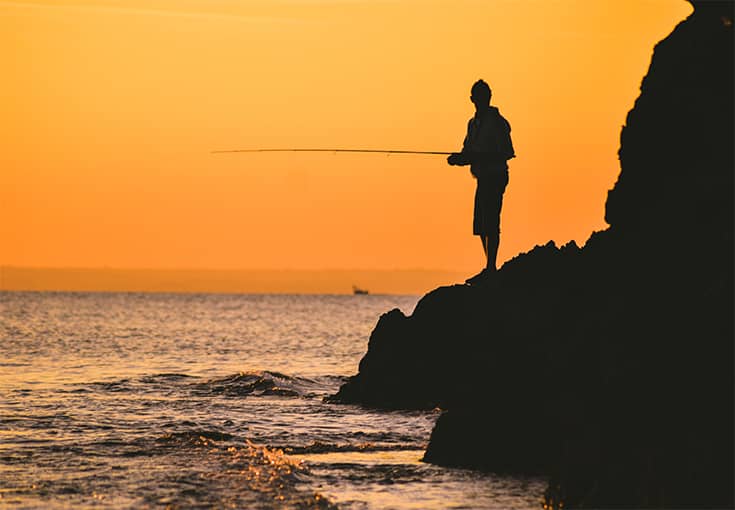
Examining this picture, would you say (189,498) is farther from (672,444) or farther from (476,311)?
(476,311)

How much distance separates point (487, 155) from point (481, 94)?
731mm

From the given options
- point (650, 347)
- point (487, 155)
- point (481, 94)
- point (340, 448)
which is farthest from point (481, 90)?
point (650, 347)

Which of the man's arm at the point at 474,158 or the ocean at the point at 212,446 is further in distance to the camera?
the man's arm at the point at 474,158

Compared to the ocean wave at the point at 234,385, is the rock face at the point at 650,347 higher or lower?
higher

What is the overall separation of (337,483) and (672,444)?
4093 millimetres

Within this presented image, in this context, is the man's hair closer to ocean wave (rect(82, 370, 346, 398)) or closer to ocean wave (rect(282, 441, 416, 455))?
ocean wave (rect(282, 441, 416, 455))

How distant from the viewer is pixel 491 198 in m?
15.0

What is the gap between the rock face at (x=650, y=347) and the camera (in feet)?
29.3

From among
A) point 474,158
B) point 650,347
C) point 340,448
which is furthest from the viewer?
point 474,158

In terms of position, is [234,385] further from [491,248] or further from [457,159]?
[457,159]

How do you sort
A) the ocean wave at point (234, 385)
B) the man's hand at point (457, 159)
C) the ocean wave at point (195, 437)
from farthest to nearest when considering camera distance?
1. the ocean wave at point (234, 385)
2. the ocean wave at point (195, 437)
3. the man's hand at point (457, 159)

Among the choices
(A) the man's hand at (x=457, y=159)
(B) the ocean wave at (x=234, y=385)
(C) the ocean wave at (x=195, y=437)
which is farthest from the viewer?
(B) the ocean wave at (x=234, y=385)

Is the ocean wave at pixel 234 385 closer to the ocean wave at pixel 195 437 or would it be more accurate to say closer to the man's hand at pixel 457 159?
the ocean wave at pixel 195 437

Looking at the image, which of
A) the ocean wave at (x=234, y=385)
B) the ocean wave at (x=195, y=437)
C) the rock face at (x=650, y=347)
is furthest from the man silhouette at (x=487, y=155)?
the ocean wave at (x=234, y=385)
